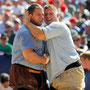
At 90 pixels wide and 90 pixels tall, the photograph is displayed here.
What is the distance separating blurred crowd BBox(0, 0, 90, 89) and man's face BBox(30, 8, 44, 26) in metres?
2.98

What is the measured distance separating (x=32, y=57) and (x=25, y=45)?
209 millimetres

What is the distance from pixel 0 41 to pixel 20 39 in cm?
453

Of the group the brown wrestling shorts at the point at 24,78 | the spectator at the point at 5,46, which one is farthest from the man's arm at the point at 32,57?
the spectator at the point at 5,46

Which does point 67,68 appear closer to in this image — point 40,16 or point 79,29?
point 40,16

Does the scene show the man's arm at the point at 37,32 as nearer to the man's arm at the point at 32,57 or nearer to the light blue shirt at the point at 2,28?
the man's arm at the point at 32,57

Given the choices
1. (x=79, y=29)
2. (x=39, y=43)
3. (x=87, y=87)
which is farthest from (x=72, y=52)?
(x=79, y=29)

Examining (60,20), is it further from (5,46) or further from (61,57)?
(61,57)

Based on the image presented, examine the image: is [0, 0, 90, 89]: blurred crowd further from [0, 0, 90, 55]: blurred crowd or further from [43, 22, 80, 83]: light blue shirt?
[43, 22, 80, 83]: light blue shirt

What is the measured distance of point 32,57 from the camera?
4309mm

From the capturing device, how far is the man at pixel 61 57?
14.3 ft

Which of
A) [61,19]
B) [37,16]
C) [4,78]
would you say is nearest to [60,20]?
[61,19]

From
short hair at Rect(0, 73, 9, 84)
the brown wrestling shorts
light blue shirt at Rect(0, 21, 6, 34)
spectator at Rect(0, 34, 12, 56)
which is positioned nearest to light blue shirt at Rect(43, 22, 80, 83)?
the brown wrestling shorts

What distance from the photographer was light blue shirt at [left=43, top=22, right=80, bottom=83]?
4355mm

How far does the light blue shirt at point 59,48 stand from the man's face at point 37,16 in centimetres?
21
